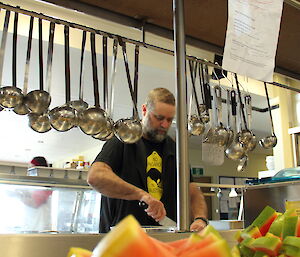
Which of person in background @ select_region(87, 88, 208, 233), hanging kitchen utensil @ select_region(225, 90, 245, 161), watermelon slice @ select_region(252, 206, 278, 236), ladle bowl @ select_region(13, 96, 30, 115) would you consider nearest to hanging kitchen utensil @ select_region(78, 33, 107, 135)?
person in background @ select_region(87, 88, 208, 233)

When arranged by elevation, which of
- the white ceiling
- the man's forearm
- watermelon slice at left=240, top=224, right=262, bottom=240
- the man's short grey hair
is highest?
the white ceiling

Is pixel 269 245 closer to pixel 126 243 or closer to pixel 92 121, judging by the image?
pixel 126 243

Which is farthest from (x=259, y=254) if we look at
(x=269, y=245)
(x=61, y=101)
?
(x=61, y=101)

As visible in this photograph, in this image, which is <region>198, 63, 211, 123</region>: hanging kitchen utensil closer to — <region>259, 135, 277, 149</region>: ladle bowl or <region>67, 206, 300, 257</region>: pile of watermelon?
<region>259, 135, 277, 149</region>: ladle bowl

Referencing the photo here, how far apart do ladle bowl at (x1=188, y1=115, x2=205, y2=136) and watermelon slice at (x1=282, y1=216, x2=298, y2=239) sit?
1621 millimetres

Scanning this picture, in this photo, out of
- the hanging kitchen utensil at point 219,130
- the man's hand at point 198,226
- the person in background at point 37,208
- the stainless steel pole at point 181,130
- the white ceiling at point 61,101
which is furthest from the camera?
the white ceiling at point 61,101

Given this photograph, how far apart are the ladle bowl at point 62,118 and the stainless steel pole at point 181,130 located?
79 centimetres

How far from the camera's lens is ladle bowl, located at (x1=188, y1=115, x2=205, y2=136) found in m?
1.99

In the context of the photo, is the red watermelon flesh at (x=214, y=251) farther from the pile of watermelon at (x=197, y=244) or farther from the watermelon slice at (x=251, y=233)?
the watermelon slice at (x=251, y=233)

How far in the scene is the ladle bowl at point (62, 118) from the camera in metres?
1.43

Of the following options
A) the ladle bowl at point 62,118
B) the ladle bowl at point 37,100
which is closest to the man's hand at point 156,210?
the ladle bowl at point 62,118

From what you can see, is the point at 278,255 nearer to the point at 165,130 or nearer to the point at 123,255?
the point at 123,255

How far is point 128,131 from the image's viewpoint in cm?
147

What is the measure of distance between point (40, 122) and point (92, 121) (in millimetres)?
242
